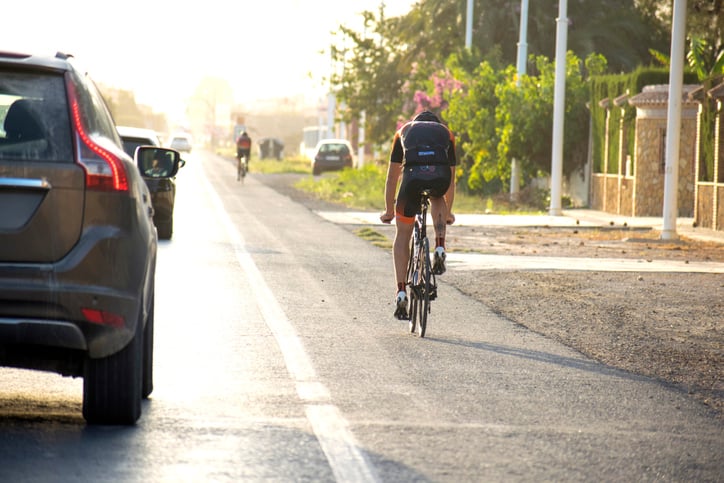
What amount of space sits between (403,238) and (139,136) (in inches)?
368

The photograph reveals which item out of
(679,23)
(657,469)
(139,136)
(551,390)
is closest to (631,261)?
(679,23)

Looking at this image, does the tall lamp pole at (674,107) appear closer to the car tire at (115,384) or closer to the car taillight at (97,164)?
the car tire at (115,384)

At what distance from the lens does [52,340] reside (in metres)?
6.37

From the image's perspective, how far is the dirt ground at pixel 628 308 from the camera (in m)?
10.1

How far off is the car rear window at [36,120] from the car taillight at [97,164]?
45mm

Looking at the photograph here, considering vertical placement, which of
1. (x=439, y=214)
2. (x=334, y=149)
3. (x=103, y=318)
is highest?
(x=334, y=149)

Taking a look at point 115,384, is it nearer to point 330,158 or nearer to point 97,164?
point 97,164

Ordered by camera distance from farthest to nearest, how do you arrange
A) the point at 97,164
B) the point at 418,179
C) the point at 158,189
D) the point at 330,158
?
the point at 330,158
the point at 158,189
the point at 418,179
the point at 97,164

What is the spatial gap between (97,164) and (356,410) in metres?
2.04

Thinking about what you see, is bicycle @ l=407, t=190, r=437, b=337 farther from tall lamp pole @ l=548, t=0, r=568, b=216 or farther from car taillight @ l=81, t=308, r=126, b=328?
tall lamp pole @ l=548, t=0, r=568, b=216

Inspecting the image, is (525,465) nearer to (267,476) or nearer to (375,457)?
(375,457)

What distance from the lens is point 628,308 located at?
1368 centimetres

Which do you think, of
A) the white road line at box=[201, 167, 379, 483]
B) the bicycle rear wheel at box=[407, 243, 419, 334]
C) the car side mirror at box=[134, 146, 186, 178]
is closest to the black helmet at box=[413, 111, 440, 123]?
the bicycle rear wheel at box=[407, 243, 419, 334]

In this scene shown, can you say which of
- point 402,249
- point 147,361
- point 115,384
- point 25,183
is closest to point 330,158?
point 402,249
